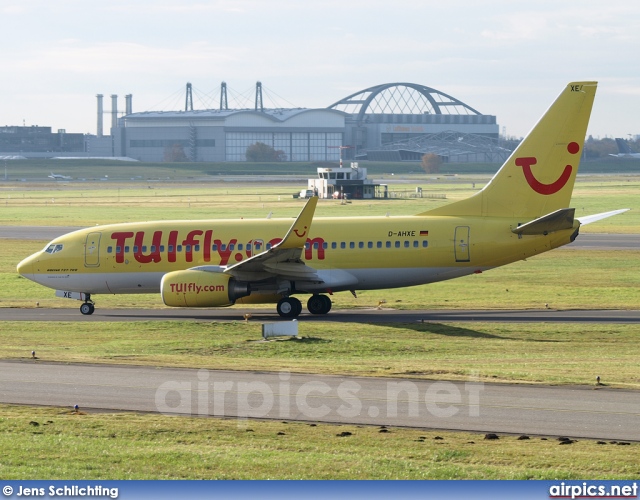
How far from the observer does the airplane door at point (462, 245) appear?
39188mm

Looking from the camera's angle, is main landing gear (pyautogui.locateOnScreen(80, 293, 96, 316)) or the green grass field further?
main landing gear (pyautogui.locateOnScreen(80, 293, 96, 316))

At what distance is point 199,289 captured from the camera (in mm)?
38188

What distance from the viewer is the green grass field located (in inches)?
645

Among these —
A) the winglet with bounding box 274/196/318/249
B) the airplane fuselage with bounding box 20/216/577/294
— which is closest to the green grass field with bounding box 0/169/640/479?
the airplane fuselage with bounding box 20/216/577/294

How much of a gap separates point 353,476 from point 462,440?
3148 millimetres

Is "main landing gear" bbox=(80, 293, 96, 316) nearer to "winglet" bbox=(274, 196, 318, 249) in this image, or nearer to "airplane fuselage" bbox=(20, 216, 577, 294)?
"airplane fuselage" bbox=(20, 216, 577, 294)

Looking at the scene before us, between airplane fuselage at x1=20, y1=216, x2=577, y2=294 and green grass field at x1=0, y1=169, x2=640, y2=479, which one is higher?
airplane fuselage at x1=20, y1=216, x2=577, y2=294

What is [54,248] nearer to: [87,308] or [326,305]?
[87,308]

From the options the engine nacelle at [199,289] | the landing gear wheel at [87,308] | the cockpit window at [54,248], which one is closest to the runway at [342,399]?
the engine nacelle at [199,289]

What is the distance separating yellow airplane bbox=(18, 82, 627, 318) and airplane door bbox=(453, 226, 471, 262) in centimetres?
4

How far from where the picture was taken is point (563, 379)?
23.7 meters

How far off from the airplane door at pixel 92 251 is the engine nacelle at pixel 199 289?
5944 mm

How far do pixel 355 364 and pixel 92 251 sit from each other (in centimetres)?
1999

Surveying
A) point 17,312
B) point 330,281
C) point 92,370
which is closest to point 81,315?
point 17,312
